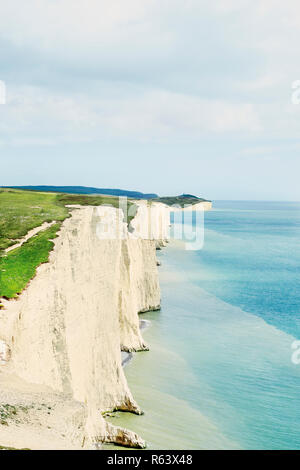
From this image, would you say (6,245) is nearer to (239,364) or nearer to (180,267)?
(239,364)

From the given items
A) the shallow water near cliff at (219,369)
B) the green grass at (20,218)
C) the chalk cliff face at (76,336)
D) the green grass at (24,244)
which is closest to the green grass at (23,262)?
the green grass at (24,244)

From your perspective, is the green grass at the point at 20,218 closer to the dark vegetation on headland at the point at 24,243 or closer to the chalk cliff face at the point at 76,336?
the dark vegetation on headland at the point at 24,243

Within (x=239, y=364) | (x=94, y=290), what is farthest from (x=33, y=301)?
(x=239, y=364)

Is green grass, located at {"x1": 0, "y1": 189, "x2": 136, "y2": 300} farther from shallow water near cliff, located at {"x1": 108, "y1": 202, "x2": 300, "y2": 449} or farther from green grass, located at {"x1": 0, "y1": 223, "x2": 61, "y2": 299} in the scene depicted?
shallow water near cliff, located at {"x1": 108, "y1": 202, "x2": 300, "y2": 449}

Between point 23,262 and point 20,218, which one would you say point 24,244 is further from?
point 20,218

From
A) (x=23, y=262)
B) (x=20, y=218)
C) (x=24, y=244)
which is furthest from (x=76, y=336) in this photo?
(x=20, y=218)

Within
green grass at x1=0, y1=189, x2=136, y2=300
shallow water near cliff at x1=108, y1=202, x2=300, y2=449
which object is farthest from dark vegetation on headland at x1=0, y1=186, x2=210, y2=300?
shallow water near cliff at x1=108, y1=202, x2=300, y2=449
